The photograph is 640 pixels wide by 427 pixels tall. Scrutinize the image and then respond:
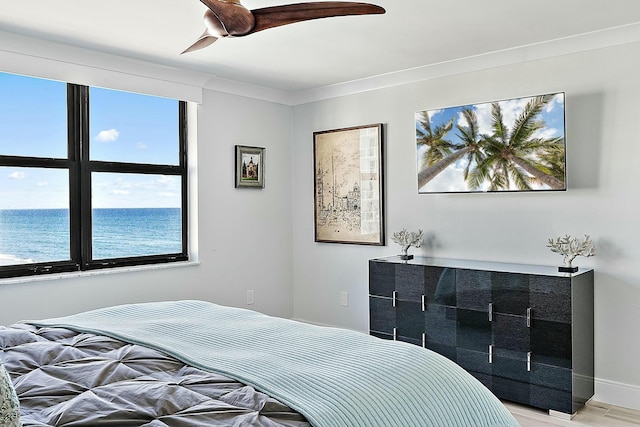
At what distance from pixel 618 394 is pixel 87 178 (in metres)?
3.70

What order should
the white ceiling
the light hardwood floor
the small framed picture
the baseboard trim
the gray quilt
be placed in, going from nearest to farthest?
the gray quilt → the white ceiling → the light hardwood floor → the baseboard trim → the small framed picture

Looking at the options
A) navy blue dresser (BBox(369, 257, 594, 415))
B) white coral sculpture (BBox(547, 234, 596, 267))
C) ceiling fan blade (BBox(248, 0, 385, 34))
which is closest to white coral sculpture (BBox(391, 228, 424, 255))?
navy blue dresser (BBox(369, 257, 594, 415))

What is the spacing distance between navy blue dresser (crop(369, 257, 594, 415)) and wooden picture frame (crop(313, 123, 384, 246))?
789 mm

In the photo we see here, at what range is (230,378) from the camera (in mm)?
1741

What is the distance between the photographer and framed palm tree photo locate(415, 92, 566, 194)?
3.47 meters

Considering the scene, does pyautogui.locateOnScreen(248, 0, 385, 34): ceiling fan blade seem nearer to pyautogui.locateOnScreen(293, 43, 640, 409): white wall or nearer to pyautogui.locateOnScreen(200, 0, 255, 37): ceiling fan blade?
pyautogui.locateOnScreen(200, 0, 255, 37): ceiling fan blade

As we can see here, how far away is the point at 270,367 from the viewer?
Answer: 1.81 metres

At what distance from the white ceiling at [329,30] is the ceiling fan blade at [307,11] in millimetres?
580

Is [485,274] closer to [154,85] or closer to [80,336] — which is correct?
[80,336]

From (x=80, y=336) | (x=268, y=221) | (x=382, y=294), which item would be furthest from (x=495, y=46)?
(x=80, y=336)

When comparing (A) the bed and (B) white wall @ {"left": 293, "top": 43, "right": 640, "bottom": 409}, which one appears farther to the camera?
(B) white wall @ {"left": 293, "top": 43, "right": 640, "bottom": 409}

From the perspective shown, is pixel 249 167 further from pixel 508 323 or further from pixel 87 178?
pixel 508 323

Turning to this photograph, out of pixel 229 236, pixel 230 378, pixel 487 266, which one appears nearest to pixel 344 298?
pixel 229 236

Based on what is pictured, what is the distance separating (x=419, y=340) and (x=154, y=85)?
2634mm
